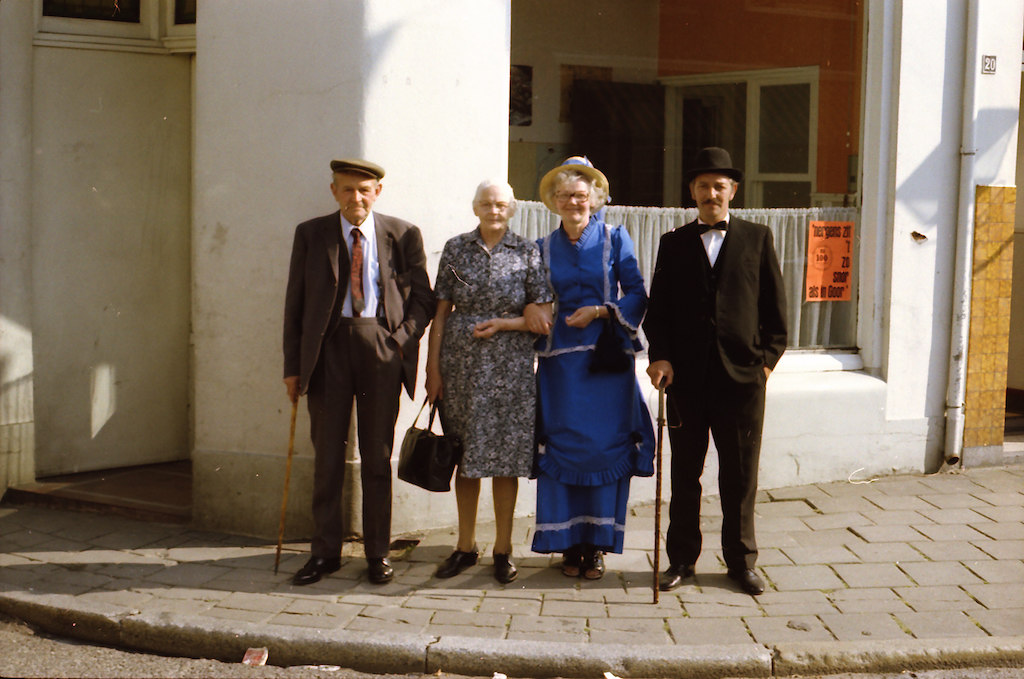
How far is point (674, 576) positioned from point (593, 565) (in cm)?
41

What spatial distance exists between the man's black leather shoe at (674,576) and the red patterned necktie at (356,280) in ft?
6.44

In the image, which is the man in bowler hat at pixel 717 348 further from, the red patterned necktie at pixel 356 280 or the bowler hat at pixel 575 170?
the red patterned necktie at pixel 356 280

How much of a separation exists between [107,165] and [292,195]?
1937 millimetres

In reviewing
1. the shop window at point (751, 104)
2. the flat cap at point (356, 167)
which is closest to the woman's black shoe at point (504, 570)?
the flat cap at point (356, 167)

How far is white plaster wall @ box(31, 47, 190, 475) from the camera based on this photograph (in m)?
7.30

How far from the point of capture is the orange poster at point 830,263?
7.88m

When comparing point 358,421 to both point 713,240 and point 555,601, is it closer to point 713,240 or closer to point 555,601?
point 555,601

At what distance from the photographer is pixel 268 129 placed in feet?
20.6

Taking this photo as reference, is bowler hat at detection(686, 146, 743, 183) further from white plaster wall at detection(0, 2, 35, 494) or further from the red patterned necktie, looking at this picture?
white plaster wall at detection(0, 2, 35, 494)

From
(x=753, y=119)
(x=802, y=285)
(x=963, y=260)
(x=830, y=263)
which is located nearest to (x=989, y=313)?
(x=963, y=260)

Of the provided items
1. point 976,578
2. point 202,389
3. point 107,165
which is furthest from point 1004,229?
point 107,165

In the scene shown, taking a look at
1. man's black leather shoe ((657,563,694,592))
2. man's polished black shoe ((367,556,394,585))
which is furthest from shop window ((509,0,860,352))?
man's polished black shoe ((367,556,394,585))

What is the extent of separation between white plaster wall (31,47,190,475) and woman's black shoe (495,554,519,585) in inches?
126

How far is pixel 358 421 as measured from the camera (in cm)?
576
